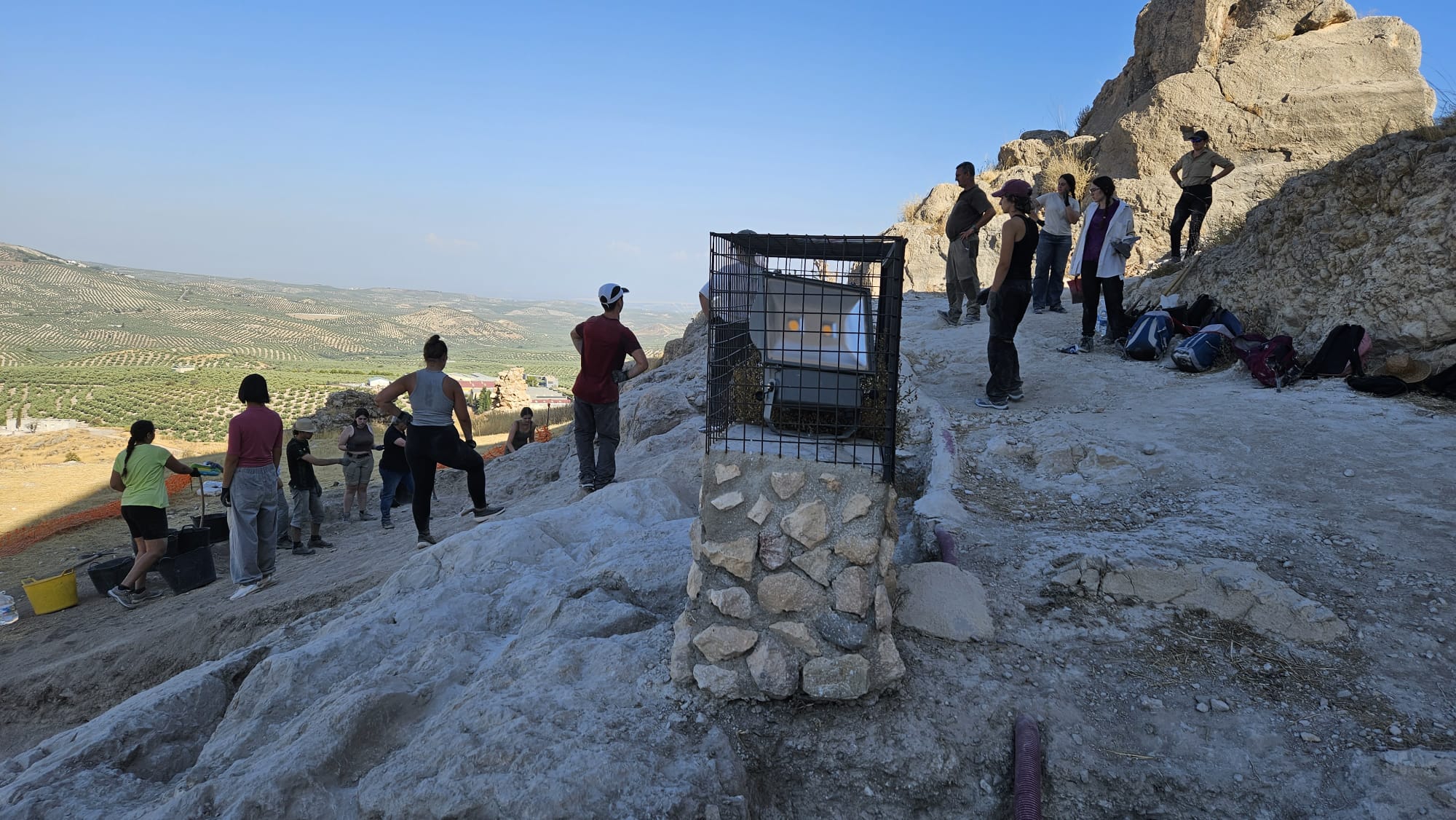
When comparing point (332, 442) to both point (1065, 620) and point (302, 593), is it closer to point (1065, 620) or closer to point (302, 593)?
point (302, 593)

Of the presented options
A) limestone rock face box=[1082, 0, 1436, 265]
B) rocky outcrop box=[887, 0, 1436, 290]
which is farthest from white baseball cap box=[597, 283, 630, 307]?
limestone rock face box=[1082, 0, 1436, 265]

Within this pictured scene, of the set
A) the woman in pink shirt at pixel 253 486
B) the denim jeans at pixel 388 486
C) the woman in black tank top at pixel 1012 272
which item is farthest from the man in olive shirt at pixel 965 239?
Result: the denim jeans at pixel 388 486

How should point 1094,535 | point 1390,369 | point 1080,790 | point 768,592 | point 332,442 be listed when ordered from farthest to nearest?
point 332,442 < point 1390,369 < point 1094,535 < point 768,592 < point 1080,790

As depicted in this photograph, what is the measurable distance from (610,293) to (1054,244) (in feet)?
21.6

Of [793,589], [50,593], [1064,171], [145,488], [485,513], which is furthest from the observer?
[1064,171]

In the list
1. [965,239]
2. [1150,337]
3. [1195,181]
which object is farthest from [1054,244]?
[1150,337]

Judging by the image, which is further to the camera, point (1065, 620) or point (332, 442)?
point (332, 442)

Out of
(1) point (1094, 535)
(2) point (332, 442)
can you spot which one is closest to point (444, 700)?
(1) point (1094, 535)

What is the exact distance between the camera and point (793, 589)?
3.04 meters

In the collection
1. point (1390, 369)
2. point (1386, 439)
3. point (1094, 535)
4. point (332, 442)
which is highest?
point (1390, 369)

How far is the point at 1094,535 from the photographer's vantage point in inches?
171

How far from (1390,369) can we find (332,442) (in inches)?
1151

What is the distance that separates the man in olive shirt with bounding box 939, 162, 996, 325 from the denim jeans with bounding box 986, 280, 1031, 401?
91.4 inches

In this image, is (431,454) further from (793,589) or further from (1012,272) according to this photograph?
(1012,272)
